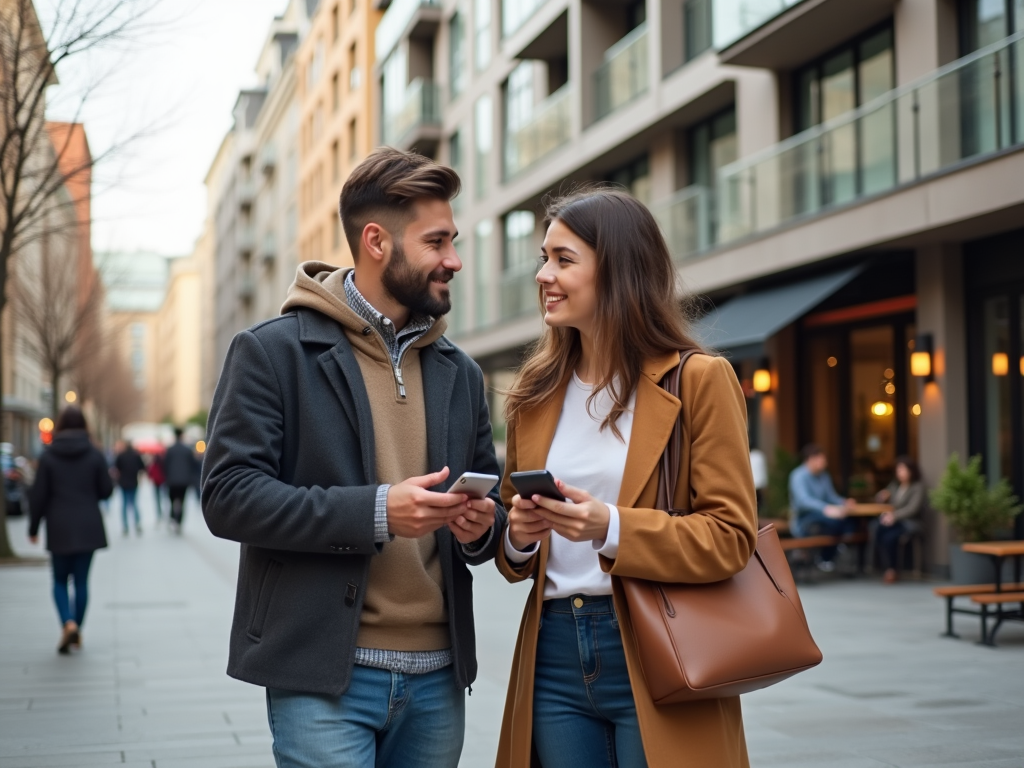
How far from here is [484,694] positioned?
7.82m

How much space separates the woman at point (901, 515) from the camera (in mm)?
14250

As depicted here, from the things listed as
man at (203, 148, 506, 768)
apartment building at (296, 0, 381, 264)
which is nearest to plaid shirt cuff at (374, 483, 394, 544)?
man at (203, 148, 506, 768)

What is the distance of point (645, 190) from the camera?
22453 mm

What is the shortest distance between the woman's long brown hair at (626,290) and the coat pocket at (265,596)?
843 millimetres

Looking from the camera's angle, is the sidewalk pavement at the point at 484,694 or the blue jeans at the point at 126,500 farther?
the blue jeans at the point at 126,500

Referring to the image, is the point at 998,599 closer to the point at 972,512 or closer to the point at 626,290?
the point at 972,512

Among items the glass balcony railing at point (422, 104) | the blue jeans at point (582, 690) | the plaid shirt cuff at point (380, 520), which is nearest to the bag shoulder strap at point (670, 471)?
the blue jeans at point (582, 690)

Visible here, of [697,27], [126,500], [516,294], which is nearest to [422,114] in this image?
[516,294]

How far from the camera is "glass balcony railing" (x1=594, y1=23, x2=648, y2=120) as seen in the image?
2091cm

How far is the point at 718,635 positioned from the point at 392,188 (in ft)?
4.15

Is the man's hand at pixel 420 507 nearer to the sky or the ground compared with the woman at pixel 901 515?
nearer to the sky

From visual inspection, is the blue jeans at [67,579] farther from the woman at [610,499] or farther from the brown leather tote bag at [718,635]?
the brown leather tote bag at [718,635]

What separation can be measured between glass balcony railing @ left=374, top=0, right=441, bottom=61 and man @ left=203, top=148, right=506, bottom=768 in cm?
3294

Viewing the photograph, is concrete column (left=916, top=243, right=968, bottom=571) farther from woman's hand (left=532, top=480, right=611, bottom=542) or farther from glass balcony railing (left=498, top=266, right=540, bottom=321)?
woman's hand (left=532, top=480, right=611, bottom=542)
